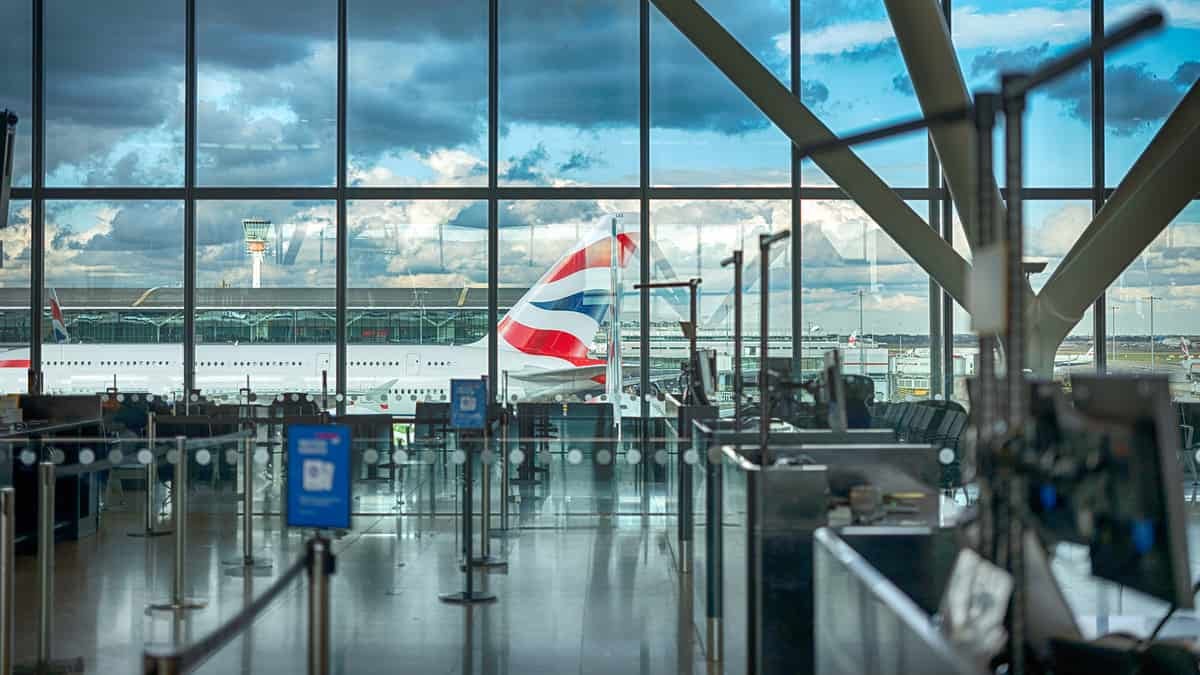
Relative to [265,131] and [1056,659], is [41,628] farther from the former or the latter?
[265,131]

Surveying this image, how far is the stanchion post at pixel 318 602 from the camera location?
122 inches

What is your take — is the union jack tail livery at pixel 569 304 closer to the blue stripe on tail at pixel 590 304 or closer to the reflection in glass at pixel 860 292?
the blue stripe on tail at pixel 590 304

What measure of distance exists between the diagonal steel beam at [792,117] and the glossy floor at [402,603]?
12.1 feet

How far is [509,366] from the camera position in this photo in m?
12.3

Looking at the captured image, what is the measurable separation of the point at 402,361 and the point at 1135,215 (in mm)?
6835

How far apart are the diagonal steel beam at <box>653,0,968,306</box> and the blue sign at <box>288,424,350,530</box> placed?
671 cm

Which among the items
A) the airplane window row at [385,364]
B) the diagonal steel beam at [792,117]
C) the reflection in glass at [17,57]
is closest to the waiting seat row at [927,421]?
the diagonal steel beam at [792,117]

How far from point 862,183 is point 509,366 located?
4.05 metres

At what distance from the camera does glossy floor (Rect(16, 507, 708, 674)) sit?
17.1 feet

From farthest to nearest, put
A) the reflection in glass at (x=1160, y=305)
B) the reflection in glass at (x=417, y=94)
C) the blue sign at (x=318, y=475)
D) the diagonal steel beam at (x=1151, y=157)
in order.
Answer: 1. the reflection in glass at (x=417, y=94)
2. the reflection in glass at (x=1160, y=305)
3. the diagonal steel beam at (x=1151, y=157)
4. the blue sign at (x=318, y=475)

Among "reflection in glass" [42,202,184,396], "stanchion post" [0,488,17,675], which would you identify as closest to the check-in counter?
"stanchion post" [0,488,17,675]

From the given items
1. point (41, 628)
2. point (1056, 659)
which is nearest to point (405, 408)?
point (41, 628)

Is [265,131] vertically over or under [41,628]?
over

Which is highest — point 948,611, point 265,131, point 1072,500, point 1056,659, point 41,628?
point 265,131
